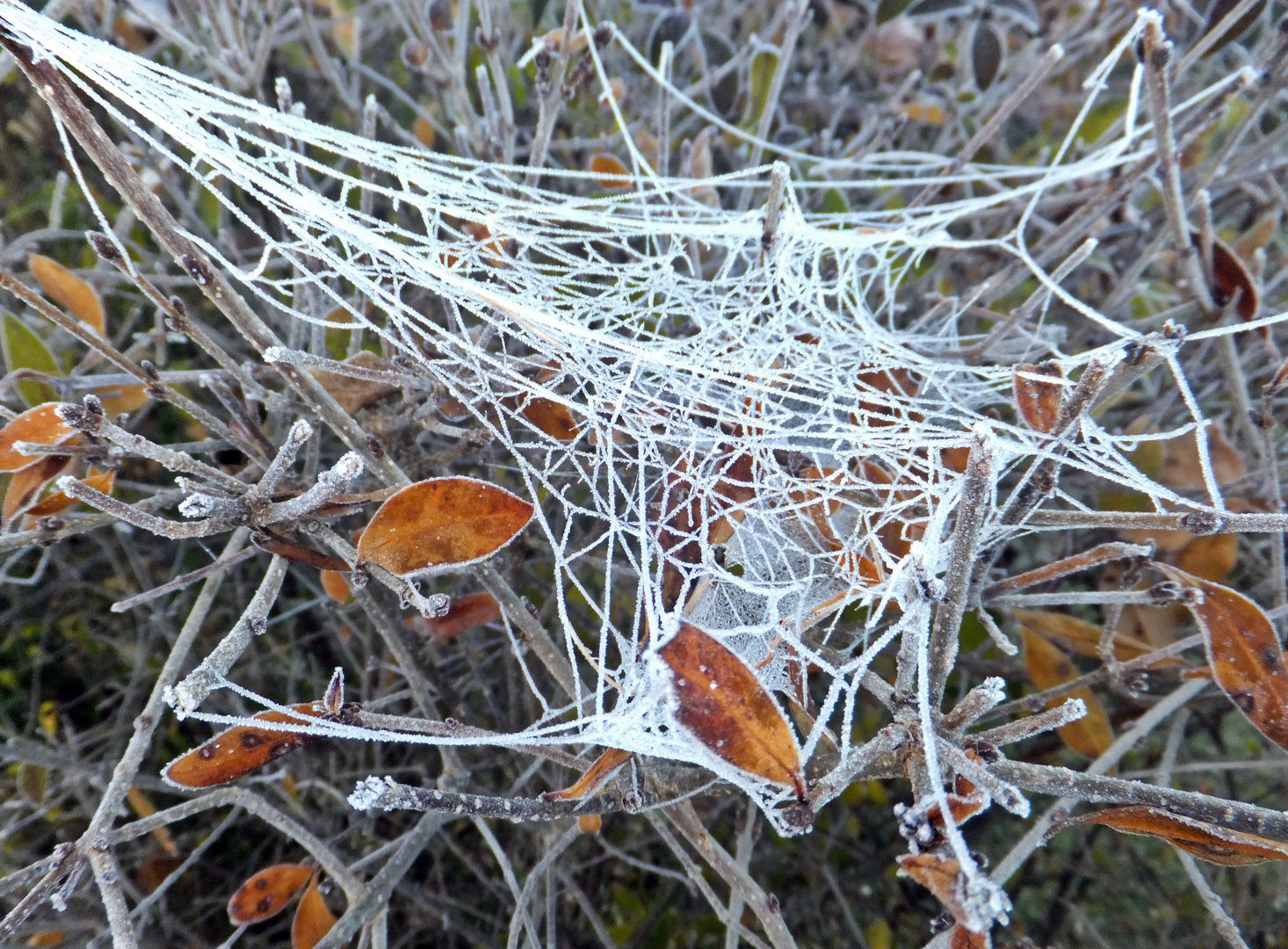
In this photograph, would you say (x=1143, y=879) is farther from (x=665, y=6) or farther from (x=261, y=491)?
(x=665, y=6)

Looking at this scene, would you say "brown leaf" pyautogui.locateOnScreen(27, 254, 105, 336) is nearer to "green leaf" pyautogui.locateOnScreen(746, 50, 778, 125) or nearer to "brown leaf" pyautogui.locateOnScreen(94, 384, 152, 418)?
"brown leaf" pyautogui.locateOnScreen(94, 384, 152, 418)

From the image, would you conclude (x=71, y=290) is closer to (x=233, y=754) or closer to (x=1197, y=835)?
(x=233, y=754)

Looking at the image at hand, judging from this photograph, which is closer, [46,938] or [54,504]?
[54,504]

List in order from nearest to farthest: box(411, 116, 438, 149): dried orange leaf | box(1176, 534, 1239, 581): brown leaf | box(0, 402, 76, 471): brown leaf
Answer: box(0, 402, 76, 471): brown leaf < box(1176, 534, 1239, 581): brown leaf < box(411, 116, 438, 149): dried orange leaf

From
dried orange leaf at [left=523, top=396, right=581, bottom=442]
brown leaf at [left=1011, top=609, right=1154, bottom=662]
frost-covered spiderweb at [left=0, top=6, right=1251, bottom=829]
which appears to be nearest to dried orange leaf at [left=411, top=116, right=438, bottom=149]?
frost-covered spiderweb at [left=0, top=6, right=1251, bottom=829]

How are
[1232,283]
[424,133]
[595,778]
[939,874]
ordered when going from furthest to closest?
[424,133], [1232,283], [595,778], [939,874]

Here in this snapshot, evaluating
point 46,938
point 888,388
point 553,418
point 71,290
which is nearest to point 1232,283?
point 888,388

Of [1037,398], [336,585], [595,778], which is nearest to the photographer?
[595,778]
